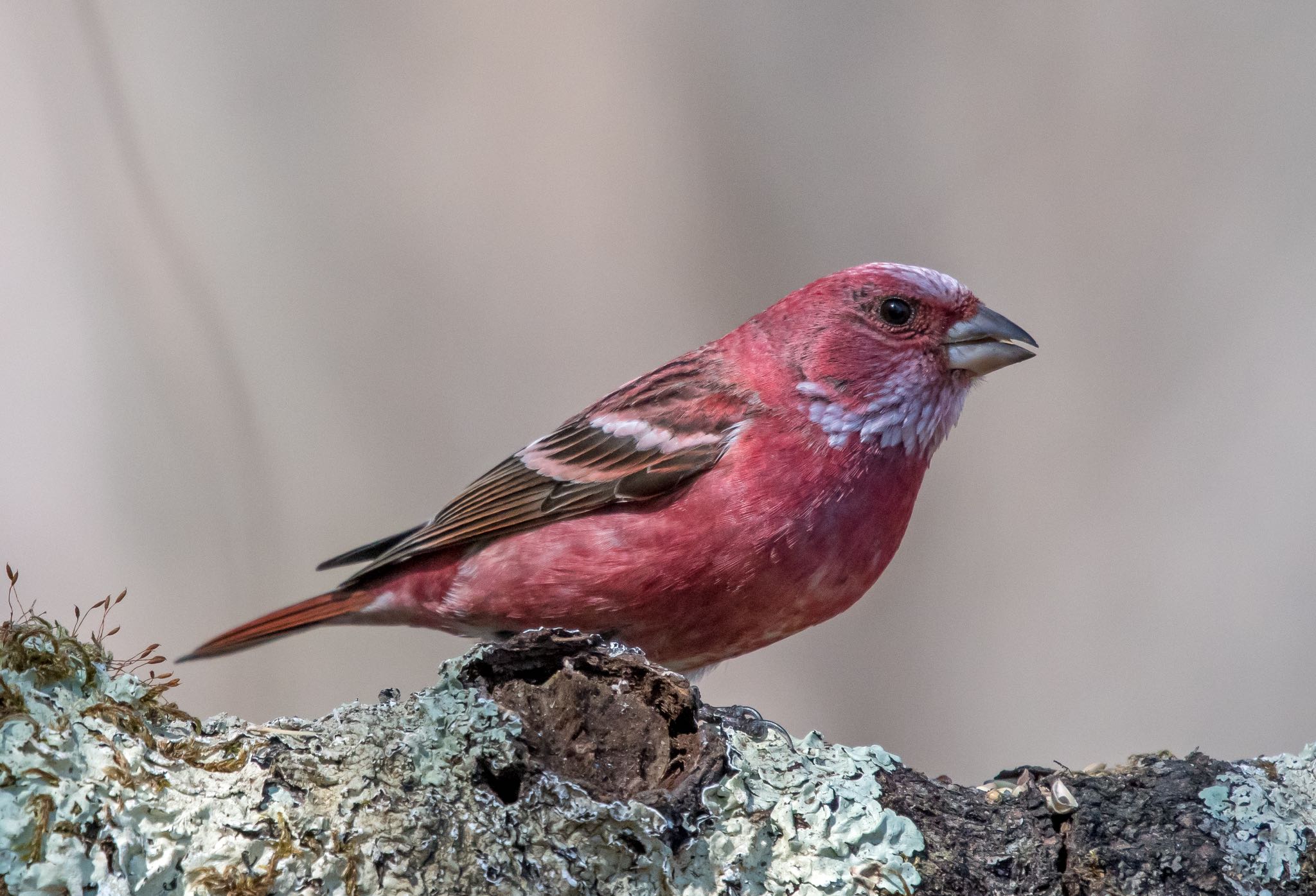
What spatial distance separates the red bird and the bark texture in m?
1.15

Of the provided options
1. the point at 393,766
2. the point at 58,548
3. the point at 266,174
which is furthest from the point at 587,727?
the point at 266,174

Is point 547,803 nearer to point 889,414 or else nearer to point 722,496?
point 722,496

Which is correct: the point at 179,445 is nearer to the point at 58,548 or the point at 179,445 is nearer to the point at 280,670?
the point at 58,548

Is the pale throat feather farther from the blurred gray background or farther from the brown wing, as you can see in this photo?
the blurred gray background

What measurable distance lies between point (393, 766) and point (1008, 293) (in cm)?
622

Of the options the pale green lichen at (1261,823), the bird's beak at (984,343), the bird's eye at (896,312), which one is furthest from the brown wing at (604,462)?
the pale green lichen at (1261,823)

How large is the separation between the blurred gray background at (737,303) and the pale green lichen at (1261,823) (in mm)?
4838

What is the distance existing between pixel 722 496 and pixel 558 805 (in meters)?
1.81

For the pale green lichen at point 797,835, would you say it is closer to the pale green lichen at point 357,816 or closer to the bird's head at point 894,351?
the pale green lichen at point 357,816

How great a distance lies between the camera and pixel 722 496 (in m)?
3.88

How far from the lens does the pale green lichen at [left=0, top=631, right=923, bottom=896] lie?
2.01 metres

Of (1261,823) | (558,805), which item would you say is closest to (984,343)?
(1261,823)

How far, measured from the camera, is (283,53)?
6.92m

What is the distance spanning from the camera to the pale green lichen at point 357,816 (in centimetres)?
201
